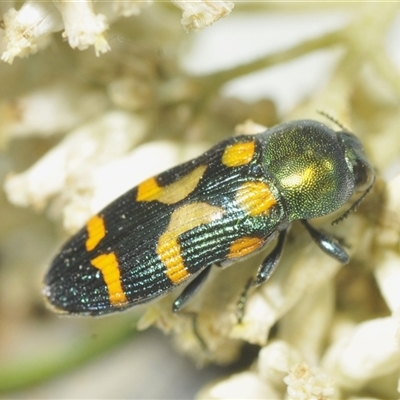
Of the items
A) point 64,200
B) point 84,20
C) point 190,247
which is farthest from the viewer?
point 64,200

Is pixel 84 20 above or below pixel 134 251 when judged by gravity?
above

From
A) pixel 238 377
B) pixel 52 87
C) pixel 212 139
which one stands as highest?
pixel 52 87

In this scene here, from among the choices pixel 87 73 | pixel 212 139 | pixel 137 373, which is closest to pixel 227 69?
pixel 212 139

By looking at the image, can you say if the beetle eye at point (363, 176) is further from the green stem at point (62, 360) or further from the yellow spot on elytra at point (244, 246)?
the green stem at point (62, 360)

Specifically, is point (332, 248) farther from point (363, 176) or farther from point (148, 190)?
point (148, 190)

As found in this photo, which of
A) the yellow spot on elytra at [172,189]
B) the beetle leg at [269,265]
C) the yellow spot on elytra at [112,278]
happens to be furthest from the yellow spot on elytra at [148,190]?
the beetle leg at [269,265]

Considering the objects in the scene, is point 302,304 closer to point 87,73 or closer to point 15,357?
point 87,73

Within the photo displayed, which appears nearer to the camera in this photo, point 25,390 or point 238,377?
point 238,377
